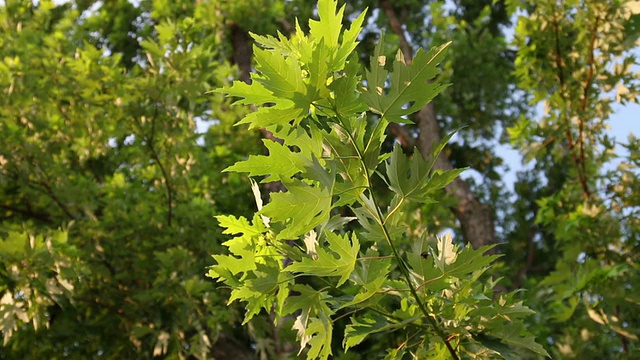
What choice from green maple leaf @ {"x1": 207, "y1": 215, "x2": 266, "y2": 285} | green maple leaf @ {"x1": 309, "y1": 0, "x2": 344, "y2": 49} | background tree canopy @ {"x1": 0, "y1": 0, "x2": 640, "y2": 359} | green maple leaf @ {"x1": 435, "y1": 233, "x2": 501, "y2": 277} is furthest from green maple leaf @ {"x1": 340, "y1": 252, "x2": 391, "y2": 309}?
background tree canopy @ {"x1": 0, "y1": 0, "x2": 640, "y2": 359}

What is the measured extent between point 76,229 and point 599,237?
4316 mm

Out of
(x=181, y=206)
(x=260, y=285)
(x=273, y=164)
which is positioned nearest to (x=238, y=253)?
(x=260, y=285)

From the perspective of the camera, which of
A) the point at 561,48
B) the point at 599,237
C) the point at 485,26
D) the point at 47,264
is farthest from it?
the point at 485,26

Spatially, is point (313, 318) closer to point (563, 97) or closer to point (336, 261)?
point (336, 261)

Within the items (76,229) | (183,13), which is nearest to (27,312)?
(76,229)

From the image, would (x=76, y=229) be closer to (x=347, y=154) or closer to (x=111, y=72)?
(x=111, y=72)

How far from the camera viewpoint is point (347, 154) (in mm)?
1346

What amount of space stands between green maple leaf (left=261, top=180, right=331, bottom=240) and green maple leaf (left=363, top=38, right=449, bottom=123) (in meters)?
0.21

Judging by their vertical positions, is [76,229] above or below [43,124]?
below

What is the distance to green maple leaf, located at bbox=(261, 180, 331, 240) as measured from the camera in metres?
1.28

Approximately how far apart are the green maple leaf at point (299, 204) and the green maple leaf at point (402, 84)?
21 cm

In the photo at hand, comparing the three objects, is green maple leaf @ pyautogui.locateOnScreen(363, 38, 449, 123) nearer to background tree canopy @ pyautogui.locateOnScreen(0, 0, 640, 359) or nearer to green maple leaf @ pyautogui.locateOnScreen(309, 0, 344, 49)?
green maple leaf @ pyautogui.locateOnScreen(309, 0, 344, 49)

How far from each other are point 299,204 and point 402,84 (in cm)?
32

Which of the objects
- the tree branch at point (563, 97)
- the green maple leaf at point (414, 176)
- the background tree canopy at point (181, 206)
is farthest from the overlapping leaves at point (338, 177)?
the tree branch at point (563, 97)
